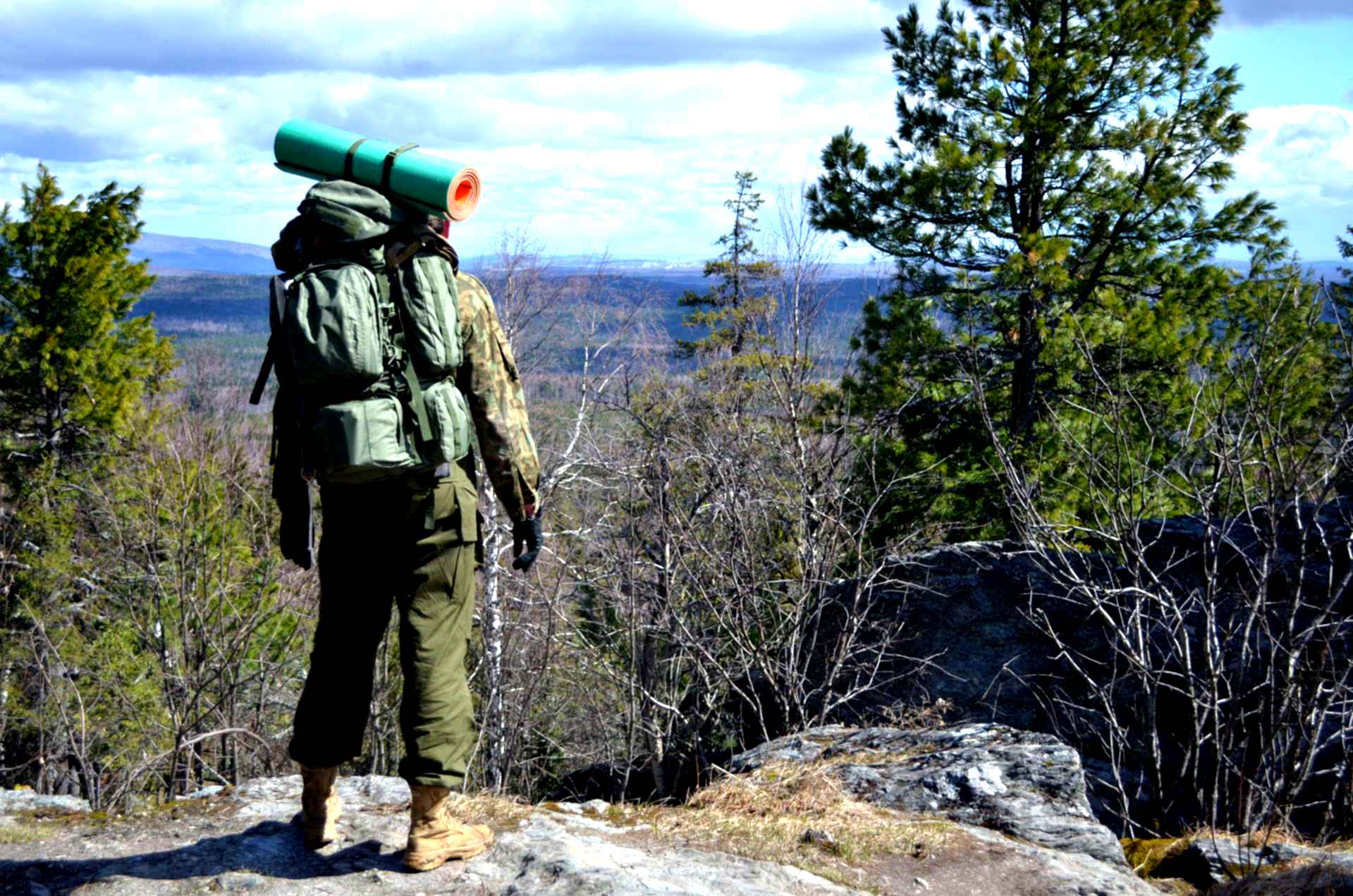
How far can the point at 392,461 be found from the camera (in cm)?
302

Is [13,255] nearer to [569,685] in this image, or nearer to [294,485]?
[569,685]

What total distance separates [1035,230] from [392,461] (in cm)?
1149

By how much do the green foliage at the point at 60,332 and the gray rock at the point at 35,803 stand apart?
14.2 metres

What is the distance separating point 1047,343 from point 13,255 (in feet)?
50.9

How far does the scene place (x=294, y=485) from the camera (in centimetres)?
326

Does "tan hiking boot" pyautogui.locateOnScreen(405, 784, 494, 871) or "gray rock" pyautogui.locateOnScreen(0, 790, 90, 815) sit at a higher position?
"tan hiking boot" pyautogui.locateOnScreen(405, 784, 494, 871)

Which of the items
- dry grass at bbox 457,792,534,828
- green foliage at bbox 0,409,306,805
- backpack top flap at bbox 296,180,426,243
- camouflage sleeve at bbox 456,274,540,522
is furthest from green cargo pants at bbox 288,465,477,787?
green foliage at bbox 0,409,306,805

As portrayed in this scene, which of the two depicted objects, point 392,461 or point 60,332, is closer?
point 392,461

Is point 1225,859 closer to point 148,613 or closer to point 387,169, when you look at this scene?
point 387,169

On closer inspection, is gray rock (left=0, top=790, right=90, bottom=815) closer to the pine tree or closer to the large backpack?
the large backpack

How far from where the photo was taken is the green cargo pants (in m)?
3.18

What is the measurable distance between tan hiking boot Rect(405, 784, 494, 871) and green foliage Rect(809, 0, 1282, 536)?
9.09 m

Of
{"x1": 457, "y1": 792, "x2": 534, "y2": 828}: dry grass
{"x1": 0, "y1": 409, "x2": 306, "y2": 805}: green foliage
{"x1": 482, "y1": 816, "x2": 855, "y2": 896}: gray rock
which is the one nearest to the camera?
{"x1": 482, "y1": 816, "x2": 855, "y2": 896}: gray rock

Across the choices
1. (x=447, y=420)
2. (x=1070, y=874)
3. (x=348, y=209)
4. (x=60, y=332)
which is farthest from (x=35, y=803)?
(x=60, y=332)
